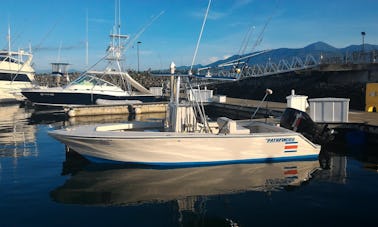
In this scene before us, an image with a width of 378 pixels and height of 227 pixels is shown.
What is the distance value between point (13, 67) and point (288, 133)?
48130 mm

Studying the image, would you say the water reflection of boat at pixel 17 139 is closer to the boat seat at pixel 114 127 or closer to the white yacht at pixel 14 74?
the boat seat at pixel 114 127

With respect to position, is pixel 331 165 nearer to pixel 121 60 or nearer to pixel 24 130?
pixel 24 130

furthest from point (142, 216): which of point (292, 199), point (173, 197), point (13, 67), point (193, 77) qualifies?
point (13, 67)

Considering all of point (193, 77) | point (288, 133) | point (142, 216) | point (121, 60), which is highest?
point (121, 60)

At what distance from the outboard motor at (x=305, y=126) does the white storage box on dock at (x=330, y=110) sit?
214cm

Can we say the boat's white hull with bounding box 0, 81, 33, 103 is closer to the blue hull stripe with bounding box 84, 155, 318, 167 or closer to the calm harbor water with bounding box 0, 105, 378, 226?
the calm harbor water with bounding box 0, 105, 378, 226

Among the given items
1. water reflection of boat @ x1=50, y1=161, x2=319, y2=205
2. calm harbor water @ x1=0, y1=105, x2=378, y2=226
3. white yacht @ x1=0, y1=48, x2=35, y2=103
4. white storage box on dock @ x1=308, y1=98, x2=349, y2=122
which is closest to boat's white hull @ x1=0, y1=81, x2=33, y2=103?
white yacht @ x1=0, y1=48, x2=35, y2=103

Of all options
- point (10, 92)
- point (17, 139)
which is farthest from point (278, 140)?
point (10, 92)

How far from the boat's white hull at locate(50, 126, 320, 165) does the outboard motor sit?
3.98 ft

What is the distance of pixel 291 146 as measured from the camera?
36.3 ft

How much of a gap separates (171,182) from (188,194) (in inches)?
38.2

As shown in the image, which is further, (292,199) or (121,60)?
(121,60)

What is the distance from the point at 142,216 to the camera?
7.21 metres

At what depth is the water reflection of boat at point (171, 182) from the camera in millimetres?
8383
